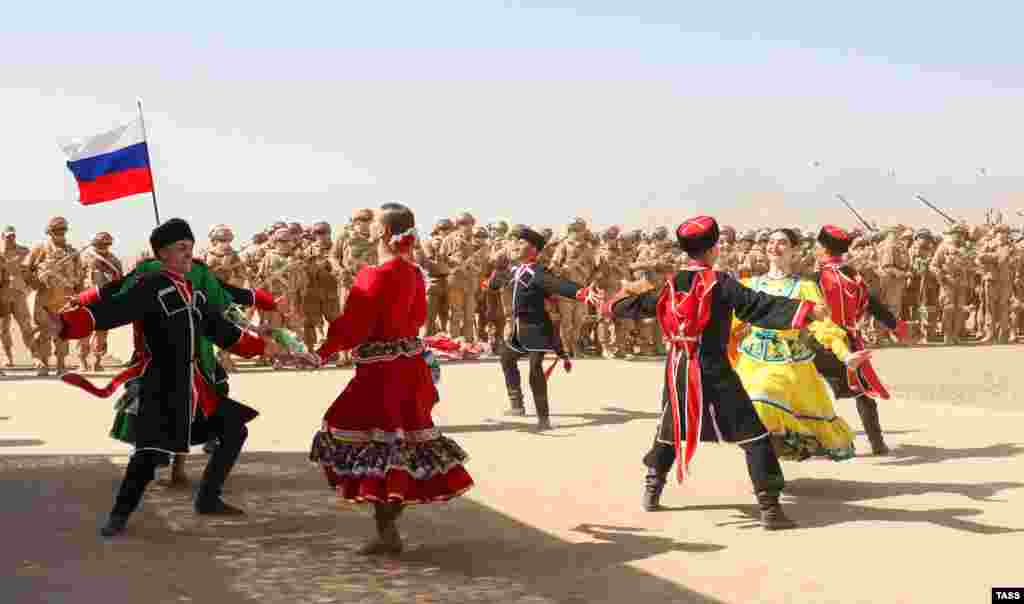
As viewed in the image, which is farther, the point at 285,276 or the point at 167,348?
the point at 285,276

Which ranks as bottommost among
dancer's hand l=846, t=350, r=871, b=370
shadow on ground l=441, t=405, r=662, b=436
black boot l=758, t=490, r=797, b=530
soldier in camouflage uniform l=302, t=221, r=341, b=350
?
black boot l=758, t=490, r=797, b=530

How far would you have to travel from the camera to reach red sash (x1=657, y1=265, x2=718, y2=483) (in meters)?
8.23

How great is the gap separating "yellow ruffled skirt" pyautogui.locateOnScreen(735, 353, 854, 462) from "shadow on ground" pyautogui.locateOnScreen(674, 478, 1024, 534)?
12.2 inches

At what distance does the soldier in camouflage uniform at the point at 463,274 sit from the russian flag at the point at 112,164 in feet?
41.9

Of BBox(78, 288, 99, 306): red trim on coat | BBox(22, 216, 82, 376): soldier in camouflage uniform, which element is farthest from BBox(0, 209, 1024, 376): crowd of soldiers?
BBox(78, 288, 99, 306): red trim on coat

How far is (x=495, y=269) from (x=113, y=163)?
11033 mm

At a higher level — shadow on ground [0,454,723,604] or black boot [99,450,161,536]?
black boot [99,450,161,536]


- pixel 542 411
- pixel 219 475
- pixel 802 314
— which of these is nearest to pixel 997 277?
pixel 542 411

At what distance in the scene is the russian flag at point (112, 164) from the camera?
437 inches

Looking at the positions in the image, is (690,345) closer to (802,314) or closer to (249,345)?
(802,314)

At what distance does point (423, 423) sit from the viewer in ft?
24.3

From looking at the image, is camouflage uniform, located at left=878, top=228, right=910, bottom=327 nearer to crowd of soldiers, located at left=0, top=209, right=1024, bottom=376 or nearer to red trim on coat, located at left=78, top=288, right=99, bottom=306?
crowd of soldiers, located at left=0, top=209, right=1024, bottom=376

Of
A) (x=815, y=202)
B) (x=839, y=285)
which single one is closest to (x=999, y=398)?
(x=839, y=285)

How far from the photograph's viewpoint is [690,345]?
830 cm
